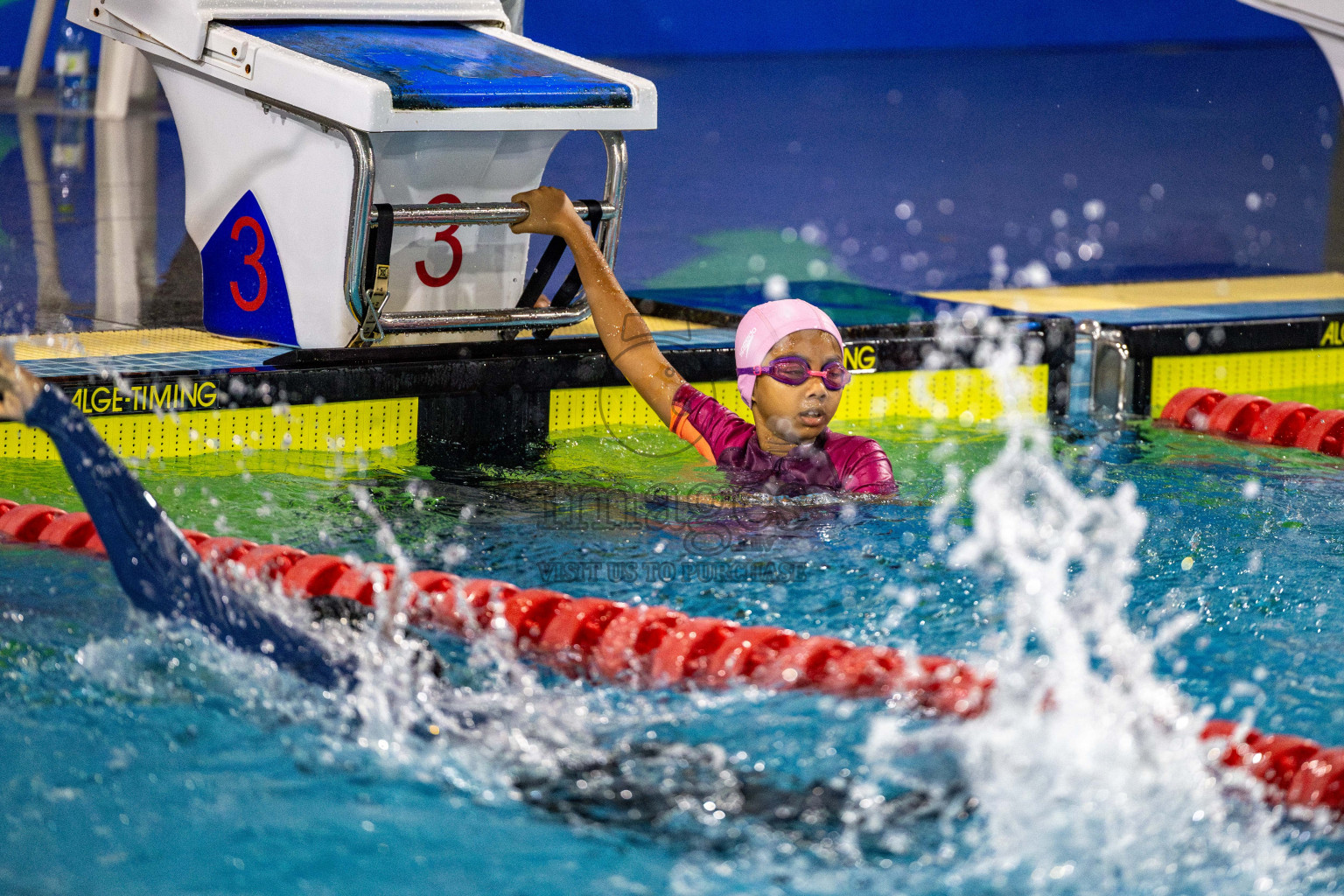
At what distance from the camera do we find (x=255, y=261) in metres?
4.50

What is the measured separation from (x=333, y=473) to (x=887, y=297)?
245 centimetres

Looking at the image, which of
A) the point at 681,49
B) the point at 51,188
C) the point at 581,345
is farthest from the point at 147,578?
the point at 681,49

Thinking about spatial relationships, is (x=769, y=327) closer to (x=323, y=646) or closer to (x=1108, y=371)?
(x=323, y=646)

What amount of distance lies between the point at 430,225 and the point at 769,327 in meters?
1.07

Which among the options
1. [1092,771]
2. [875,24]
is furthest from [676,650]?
[875,24]

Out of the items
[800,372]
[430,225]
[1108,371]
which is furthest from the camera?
[1108,371]

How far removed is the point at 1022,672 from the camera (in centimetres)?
268

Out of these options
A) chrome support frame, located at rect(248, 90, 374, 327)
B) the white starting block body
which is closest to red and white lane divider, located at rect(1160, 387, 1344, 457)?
the white starting block body

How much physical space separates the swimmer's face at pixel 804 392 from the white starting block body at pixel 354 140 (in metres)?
0.91

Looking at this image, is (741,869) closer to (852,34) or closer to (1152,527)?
(1152,527)

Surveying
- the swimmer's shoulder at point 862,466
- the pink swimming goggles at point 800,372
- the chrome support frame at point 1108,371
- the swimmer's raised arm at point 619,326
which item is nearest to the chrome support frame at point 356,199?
the swimmer's raised arm at point 619,326

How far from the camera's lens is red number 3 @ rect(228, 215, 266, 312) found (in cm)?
445

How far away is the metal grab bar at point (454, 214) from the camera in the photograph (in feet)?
13.5

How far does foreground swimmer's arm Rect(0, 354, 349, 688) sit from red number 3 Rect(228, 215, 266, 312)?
1.88 metres
